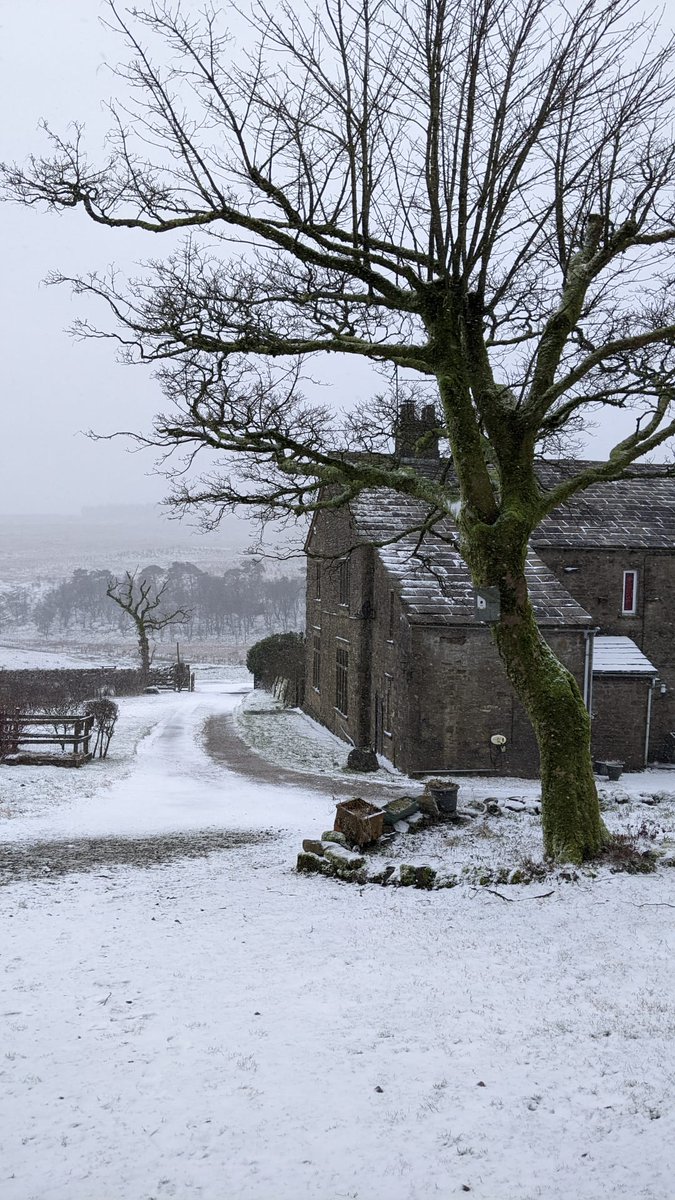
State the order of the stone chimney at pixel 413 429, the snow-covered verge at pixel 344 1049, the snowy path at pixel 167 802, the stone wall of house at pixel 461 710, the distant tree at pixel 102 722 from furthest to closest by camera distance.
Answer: the distant tree at pixel 102 722
the stone wall of house at pixel 461 710
the stone chimney at pixel 413 429
the snowy path at pixel 167 802
the snow-covered verge at pixel 344 1049

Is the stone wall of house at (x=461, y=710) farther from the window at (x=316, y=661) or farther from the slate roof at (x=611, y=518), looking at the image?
the window at (x=316, y=661)

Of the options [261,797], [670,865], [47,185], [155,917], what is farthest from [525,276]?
[261,797]

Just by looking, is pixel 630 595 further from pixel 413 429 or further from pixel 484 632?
pixel 413 429

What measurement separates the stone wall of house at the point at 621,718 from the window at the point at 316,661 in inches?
447

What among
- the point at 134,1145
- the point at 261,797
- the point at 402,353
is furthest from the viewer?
the point at 261,797

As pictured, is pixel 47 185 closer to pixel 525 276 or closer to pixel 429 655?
pixel 525 276

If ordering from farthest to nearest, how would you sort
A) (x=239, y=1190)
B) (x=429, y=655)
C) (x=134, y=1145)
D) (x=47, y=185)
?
1. (x=429, y=655)
2. (x=47, y=185)
3. (x=134, y=1145)
4. (x=239, y=1190)

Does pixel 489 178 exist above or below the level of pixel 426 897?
above

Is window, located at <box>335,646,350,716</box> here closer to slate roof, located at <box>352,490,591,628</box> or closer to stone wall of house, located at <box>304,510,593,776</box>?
stone wall of house, located at <box>304,510,593,776</box>

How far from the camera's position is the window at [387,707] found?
21500 mm

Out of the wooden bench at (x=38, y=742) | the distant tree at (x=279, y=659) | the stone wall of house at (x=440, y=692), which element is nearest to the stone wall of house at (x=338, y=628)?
the stone wall of house at (x=440, y=692)

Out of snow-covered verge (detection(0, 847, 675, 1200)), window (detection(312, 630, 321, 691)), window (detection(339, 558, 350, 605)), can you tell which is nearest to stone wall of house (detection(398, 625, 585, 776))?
window (detection(339, 558, 350, 605))

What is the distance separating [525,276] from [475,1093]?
10.3 m

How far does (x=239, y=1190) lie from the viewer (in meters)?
4.09
